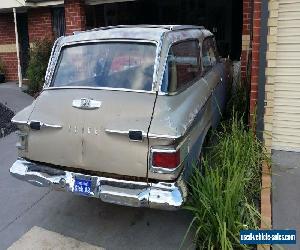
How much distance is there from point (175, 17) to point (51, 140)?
42.8ft

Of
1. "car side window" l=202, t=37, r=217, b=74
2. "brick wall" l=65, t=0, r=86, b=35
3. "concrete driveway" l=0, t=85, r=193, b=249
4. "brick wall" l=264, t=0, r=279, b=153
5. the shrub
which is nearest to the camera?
"concrete driveway" l=0, t=85, r=193, b=249

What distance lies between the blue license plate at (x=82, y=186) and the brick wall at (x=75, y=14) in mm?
6731

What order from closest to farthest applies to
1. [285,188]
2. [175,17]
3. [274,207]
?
[274,207]
[285,188]
[175,17]

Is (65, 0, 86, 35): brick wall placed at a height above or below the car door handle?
above

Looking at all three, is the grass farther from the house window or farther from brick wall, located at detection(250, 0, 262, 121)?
the house window

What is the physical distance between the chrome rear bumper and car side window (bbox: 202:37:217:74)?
223 centimetres

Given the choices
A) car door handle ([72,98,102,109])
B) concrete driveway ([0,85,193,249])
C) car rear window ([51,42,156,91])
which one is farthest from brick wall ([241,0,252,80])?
car door handle ([72,98,102,109])

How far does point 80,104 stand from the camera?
144 inches

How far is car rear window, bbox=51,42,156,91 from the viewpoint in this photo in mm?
3900

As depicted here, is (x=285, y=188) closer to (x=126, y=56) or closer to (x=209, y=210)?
(x=209, y=210)

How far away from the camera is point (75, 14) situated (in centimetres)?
948

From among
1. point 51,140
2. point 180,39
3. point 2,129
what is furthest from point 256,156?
point 2,129

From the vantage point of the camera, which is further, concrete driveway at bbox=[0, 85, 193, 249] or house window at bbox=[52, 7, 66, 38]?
house window at bbox=[52, 7, 66, 38]

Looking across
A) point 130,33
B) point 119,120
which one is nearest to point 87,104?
point 119,120
